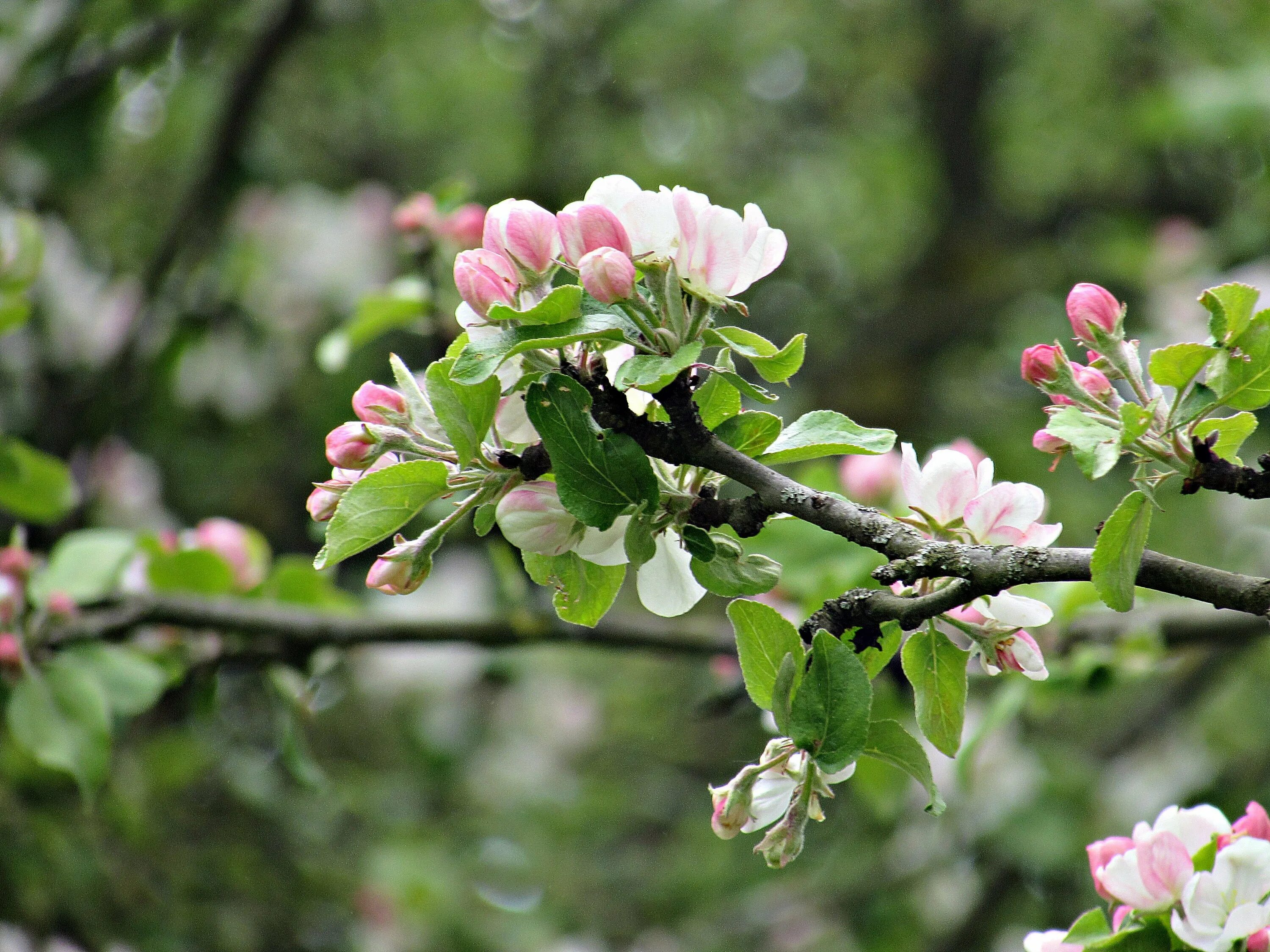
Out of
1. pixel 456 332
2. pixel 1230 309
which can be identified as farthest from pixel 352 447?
pixel 456 332

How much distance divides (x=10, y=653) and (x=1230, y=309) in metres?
1.15

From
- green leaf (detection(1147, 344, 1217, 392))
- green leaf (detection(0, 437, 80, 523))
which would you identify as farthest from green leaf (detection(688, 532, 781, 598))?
green leaf (detection(0, 437, 80, 523))

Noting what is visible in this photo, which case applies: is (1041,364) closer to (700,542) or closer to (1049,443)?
(1049,443)

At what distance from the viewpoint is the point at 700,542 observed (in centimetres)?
65

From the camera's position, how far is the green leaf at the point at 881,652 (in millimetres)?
651

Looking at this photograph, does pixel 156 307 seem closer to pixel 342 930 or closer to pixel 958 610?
pixel 342 930

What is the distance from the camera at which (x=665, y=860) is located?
3334mm

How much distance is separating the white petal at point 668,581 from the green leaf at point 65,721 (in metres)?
0.74

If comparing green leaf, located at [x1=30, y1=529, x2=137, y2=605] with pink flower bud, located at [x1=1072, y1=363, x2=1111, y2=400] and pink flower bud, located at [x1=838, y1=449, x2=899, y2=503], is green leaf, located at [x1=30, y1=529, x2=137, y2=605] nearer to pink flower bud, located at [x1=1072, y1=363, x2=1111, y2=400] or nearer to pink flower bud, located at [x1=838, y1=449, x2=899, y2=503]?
pink flower bud, located at [x1=838, y1=449, x2=899, y2=503]

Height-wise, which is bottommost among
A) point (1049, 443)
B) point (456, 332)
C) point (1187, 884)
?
point (456, 332)

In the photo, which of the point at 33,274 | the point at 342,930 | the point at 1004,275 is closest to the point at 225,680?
the point at 342,930

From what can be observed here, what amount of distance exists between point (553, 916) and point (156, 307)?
1613mm

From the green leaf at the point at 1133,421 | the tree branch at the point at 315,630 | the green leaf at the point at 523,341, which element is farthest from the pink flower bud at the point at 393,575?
the tree branch at the point at 315,630

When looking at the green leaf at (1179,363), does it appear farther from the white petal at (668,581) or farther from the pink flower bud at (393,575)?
the pink flower bud at (393,575)
